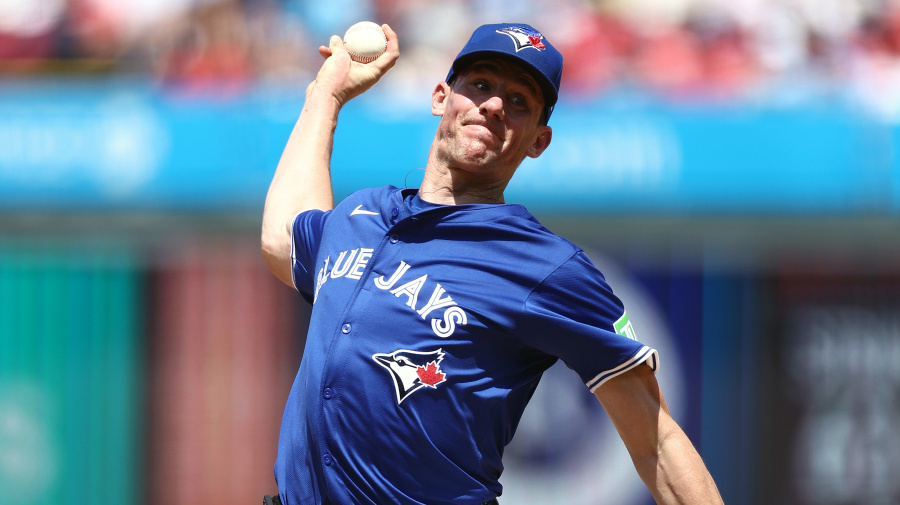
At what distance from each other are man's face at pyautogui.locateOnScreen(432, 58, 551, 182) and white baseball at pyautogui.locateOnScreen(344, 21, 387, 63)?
18.0 inches

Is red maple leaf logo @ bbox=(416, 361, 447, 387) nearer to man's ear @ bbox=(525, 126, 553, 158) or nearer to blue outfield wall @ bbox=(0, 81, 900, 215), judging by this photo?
man's ear @ bbox=(525, 126, 553, 158)

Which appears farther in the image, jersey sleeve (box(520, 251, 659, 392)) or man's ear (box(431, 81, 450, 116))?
man's ear (box(431, 81, 450, 116))

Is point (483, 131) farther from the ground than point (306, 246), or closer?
farther from the ground

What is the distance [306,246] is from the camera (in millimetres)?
2740

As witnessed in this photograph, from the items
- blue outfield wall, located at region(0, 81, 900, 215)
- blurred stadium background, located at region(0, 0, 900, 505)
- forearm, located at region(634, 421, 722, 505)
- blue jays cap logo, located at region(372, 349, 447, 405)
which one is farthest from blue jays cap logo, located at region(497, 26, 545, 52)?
blue outfield wall, located at region(0, 81, 900, 215)

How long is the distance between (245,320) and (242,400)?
1.69ft

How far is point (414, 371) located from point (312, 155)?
2.71ft

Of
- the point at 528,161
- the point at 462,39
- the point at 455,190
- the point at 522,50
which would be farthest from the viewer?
the point at 462,39

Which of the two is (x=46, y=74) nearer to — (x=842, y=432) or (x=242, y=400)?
(x=242, y=400)

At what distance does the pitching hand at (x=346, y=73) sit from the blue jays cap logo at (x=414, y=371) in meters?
0.91

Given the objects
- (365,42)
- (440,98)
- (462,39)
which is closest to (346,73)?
(365,42)

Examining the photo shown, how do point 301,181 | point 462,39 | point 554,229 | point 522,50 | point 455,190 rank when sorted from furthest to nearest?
Answer: point 462,39
point 554,229
point 301,181
point 455,190
point 522,50

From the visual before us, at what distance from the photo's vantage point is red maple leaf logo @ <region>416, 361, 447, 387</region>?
2.38 meters

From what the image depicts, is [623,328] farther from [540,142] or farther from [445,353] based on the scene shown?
[540,142]
